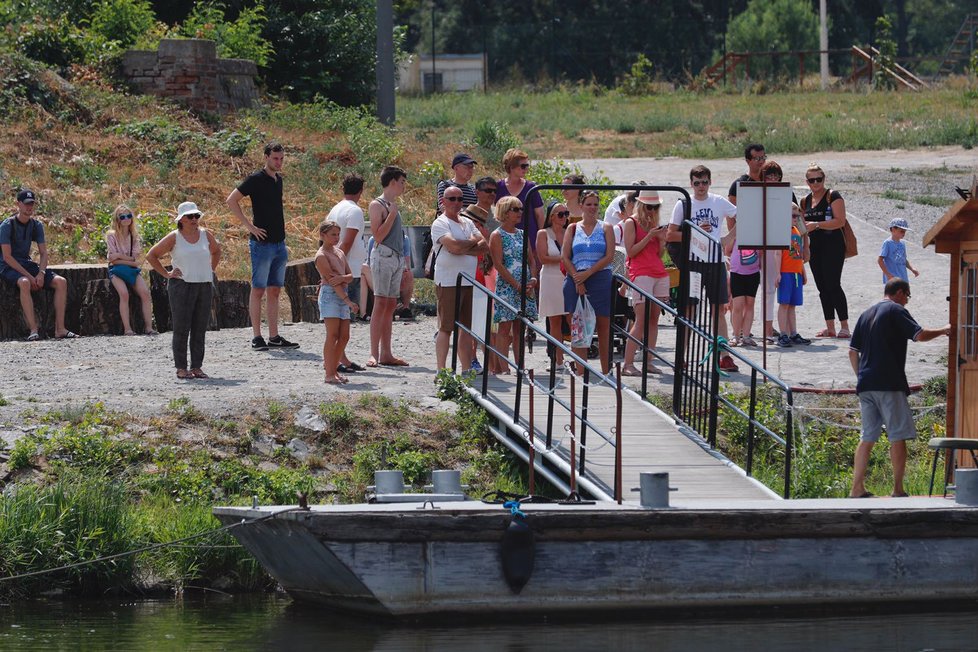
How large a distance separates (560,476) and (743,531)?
208 centimetres

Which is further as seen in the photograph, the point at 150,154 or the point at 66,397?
the point at 150,154

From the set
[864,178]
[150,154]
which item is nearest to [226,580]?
[150,154]

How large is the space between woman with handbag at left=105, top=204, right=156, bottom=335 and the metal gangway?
436 centimetres

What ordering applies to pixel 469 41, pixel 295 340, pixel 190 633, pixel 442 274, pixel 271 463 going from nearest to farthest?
pixel 190 633
pixel 271 463
pixel 442 274
pixel 295 340
pixel 469 41

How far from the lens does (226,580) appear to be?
12031mm

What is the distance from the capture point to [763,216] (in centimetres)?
1360

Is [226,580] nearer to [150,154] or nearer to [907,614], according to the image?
[907,614]

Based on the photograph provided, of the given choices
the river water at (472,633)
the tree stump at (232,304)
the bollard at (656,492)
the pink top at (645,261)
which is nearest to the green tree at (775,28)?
the tree stump at (232,304)

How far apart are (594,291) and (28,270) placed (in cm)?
624

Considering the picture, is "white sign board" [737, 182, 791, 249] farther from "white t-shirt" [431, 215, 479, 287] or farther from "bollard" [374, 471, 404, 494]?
"bollard" [374, 471, 404, 494]

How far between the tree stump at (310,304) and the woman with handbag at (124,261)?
1.71 metres

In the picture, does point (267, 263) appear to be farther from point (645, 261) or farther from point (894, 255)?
point (894, 255)

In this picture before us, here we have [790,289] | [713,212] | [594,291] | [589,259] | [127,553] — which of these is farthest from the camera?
[790,289]

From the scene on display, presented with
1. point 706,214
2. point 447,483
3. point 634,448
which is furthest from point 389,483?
point 706,214
